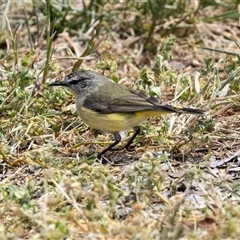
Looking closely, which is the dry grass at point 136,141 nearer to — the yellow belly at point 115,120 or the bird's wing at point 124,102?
the yellow belly at point 115,120

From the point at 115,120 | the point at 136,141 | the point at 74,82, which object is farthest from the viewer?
the point at 74,82

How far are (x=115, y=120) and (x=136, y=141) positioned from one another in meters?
0.33

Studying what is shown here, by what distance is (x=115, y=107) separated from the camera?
6.17m

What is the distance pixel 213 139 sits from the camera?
6.04 meters

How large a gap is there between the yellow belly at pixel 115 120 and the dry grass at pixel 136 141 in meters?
0.19

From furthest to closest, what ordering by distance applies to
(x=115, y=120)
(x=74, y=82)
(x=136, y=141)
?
(x=74, y=82)
(x=136, y=141)
(x=115, y=120)

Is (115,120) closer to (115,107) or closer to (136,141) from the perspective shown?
(115,107)

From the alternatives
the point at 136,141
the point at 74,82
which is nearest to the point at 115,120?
the point at 136,141

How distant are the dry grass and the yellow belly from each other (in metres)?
0.19

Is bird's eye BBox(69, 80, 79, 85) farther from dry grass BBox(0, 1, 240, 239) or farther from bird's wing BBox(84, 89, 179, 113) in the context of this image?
bird's wing BBox(84, 89, 179, 113)

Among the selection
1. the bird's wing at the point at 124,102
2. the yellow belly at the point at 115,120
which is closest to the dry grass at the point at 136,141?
the yellow belly at the point at 115,120

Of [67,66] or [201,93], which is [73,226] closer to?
[201,93]

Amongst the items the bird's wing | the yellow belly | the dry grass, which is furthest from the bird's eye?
the yellow belly

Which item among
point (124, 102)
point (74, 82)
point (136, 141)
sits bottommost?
point (136, 141)
